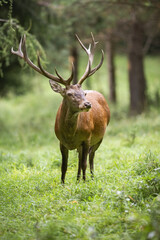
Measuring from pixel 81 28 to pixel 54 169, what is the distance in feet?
31.8

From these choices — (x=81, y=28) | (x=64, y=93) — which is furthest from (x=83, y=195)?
(x=81, y=28)

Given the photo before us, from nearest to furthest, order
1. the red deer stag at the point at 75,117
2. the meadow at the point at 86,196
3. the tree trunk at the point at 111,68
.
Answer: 1. the meadow at the point at 86,196
2. the red deer stag at the point at 75,117
3. the tree trunk at the point at 111,68

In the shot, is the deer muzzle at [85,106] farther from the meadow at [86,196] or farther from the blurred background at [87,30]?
the blurred background at [87,30]

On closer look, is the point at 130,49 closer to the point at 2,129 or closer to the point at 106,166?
the point at 2,129

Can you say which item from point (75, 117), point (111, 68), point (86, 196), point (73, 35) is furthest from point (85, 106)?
point (111, 68)

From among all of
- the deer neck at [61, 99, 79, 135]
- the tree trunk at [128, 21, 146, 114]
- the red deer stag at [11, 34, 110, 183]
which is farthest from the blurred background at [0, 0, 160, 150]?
the deer neck at [61, 99, 79, 135]

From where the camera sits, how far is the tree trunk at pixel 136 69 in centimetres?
1448

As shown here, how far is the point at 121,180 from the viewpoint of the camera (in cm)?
541

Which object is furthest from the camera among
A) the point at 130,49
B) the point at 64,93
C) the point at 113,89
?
the point at 113,89

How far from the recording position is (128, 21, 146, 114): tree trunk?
14484 millimetres

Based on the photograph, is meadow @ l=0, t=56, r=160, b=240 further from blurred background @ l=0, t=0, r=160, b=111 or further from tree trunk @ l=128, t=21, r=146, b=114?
tree trunk @ l=128, t=21, r=146, b=114

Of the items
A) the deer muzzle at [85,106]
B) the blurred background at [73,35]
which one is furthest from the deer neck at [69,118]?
the blurred background at [73,35]

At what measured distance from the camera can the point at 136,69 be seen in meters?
14.8

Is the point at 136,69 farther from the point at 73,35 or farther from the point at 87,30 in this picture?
the point at 73,35
